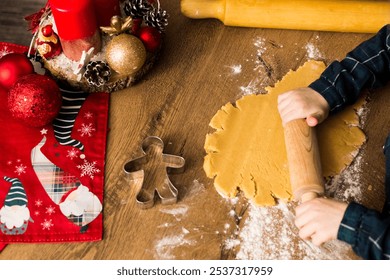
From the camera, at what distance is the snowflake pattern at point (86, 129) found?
97 centimetres

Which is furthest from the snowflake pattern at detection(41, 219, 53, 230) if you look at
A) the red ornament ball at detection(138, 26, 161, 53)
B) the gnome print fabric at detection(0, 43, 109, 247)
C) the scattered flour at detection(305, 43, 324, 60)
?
the scattered flour at detection(305, 43, 324, 60)

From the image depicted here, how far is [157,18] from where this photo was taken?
1.02 metres

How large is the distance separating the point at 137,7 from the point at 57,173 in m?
0.43

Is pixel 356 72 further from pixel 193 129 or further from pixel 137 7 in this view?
pixel 137 7

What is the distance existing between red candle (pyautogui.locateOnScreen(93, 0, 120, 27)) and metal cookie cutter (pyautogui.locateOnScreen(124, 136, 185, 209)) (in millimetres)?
300

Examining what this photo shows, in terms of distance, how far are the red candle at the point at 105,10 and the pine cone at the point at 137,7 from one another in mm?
31

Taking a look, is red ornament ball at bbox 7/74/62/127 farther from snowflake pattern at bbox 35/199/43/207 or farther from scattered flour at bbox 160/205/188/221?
scattered flour at bbox 160/205/188/221

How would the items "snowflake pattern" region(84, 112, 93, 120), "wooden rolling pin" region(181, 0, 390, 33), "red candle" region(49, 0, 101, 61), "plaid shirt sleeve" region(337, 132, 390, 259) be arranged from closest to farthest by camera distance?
"plaid shirt sleeve" region(337, 132, 390, 259) < "red candle" region(49, 0, 101, 61) < "snowflake pattern" region(84, 112, 93, 120) < "wooden rolling pin" region(181, 0, 390, 33)

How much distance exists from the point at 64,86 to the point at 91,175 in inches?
9.7

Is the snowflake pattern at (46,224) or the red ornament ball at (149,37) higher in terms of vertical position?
the red ornament ball at (149,37)

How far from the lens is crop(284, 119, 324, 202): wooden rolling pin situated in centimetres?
84

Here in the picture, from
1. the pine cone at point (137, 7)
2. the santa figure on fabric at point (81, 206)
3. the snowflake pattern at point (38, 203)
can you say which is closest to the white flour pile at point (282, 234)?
the santa figure on fabric at point (81, 206)

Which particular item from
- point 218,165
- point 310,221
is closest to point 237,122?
point 218,165

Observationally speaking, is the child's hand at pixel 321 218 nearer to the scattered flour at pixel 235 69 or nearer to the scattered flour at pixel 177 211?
the scattered flour at pixel 177 211
